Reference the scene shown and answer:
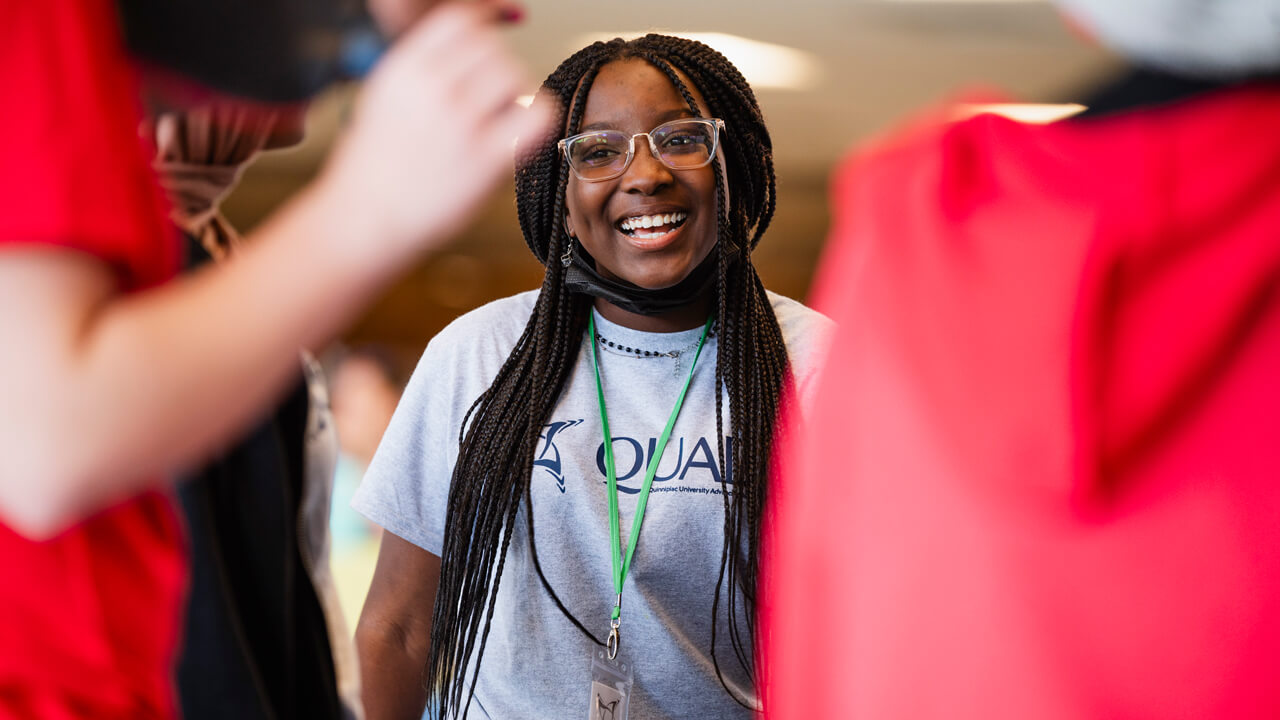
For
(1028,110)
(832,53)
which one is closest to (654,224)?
(1028,110)

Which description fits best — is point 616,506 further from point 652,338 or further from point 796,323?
point 796,323

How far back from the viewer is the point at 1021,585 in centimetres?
61

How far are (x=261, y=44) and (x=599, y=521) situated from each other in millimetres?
840

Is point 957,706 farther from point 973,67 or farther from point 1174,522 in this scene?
point 973,67

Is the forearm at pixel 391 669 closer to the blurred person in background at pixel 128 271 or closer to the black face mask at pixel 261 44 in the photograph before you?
the blurred person in background at pixel 128 271

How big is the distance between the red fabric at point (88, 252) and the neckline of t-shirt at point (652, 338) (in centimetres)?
86

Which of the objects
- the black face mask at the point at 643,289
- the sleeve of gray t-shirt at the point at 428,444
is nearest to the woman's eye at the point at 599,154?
the black face mask at the point at 643,289

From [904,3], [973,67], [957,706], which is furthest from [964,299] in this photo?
[973,67]

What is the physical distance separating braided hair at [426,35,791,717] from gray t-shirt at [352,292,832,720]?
0.9 inches

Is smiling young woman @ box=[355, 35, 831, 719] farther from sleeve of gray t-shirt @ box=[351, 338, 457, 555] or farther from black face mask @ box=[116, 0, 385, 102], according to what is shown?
black face mask @ box=[116, 0, 385, 102]

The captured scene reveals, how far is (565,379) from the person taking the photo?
4.78ft

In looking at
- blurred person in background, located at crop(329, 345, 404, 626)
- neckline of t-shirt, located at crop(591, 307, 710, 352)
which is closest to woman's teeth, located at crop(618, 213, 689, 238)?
neckline of t-shirt, located at crop(591, 307, 710, 352)

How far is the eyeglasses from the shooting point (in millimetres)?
1367

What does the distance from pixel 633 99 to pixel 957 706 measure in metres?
0.95
